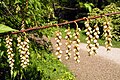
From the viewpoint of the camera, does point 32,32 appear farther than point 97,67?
No

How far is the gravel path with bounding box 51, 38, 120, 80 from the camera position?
18969 mm

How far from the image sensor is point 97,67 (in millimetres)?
20844

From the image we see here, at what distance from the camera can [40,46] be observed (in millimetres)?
6148

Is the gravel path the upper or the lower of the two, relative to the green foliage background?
lower

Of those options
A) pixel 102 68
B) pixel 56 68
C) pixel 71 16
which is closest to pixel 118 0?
pixel 71 16

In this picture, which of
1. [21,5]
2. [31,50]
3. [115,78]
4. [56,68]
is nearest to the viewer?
[21,5]

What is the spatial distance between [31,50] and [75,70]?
14562mm

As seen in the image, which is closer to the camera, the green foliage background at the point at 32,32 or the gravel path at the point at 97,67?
the green foliage background at the point at 32,32

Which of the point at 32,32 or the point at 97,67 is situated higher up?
the point at 32,32

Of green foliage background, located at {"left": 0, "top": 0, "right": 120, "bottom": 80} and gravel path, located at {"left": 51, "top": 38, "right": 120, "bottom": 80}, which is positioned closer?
green foliage background, located at {"left": 0, "top": 0, "right": 120, "bottom": 80}

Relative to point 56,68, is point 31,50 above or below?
above

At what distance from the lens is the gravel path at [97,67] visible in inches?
747

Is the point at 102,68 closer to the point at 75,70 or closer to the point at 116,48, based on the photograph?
the point at 75,70

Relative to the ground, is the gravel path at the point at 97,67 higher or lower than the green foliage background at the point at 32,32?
lower
